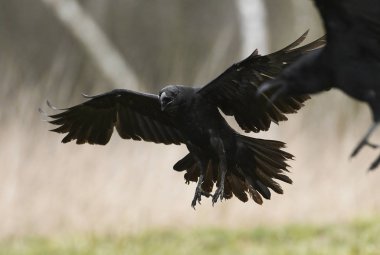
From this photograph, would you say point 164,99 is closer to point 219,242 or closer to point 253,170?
point 253,170

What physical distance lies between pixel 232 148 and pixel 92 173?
193 inches

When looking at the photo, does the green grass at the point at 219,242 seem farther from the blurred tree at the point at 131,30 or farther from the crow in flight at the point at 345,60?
the blurred tree at the point at 131,30

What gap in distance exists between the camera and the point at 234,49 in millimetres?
11805

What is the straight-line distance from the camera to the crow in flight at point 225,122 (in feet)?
8.29

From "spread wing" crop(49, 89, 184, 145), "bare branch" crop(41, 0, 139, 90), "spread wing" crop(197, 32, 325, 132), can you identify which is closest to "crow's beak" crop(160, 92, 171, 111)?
"spread wing" crop(197, 32, 325, 132)

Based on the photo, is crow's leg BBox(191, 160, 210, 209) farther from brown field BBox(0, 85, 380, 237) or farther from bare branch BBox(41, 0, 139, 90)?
bare branch BBox(41, 0, 139, 90)

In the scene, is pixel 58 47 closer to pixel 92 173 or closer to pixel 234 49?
pixel 234 49

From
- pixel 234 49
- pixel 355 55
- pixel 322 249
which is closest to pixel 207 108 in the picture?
pixel 355 55

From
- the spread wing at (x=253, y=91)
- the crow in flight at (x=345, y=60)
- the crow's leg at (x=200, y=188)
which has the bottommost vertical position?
the crow in flight at (x=345, y=60)

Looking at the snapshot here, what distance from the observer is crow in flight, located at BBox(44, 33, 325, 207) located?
253 centimetres

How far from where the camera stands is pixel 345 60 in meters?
1.69

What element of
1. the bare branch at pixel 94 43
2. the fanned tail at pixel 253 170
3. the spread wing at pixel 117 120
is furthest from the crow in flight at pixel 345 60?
the bare branch at pixel 94 43

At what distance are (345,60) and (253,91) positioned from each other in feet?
2.88

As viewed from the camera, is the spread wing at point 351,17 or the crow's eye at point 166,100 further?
the crow's eye at point 166,100
